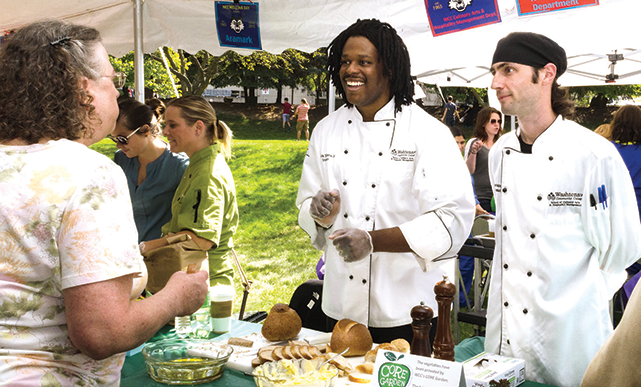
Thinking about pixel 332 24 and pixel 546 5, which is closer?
pixel 546 5

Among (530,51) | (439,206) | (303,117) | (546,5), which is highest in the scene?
(546,5)

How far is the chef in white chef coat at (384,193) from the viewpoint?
1775mm

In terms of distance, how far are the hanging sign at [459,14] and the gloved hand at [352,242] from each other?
180cm

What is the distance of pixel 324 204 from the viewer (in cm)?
183

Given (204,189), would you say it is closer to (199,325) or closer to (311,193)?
(311,193)

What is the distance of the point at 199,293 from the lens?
1.24 m

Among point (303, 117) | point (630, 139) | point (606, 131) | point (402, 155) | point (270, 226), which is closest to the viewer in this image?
point (402, 155)

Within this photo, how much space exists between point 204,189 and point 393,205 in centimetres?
107

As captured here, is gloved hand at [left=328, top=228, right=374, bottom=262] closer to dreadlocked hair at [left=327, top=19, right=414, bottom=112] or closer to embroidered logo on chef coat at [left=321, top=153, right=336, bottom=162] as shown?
embroidered logo on chef coat at [left=321, top=153, right=336, bottom=162]

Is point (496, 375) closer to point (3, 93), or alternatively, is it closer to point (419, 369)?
point (419, 369)

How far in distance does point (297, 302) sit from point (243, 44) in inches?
70.5

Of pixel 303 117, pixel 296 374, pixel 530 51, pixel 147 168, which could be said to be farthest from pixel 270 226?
pixel 303 117

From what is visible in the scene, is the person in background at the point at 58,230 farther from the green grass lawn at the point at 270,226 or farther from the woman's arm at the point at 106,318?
the green grass lawn at the point at 270,226

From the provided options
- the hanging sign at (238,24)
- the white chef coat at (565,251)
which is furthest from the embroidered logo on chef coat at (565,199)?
the hanging sign at (238,24)
